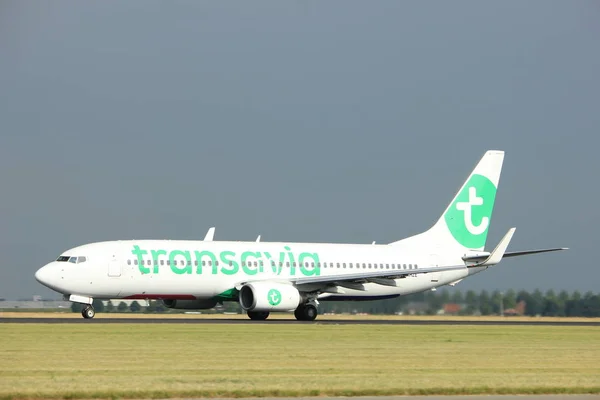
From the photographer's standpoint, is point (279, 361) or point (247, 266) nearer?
point (279, 361)

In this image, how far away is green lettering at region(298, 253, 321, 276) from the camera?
2258 inches

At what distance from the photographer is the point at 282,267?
185 ft

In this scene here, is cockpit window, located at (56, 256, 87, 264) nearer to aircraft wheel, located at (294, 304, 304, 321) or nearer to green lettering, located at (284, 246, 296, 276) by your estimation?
green lettering, located at (284, 246, 296, 276)

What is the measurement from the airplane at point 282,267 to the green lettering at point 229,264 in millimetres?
48

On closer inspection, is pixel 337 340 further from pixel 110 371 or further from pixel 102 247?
pixel 102 247

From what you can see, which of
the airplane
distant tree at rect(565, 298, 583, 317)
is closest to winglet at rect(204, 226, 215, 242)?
the airplane

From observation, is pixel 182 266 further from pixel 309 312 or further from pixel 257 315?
pixel 309 312

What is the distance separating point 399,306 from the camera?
64.9 meters

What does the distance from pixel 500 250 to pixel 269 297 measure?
467 inches

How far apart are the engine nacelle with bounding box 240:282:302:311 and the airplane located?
0.15ft

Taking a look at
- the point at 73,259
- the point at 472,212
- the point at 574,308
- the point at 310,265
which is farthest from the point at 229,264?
the point at 574,308

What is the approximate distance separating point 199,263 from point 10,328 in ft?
44.7

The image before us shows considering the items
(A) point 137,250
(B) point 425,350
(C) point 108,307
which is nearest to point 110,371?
(B) point 425,350

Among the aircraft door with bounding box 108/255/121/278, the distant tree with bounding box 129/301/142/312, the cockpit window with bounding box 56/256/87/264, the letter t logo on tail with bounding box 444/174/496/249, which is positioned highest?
the letter t logo on tail with bounding box 444/174/496/249
